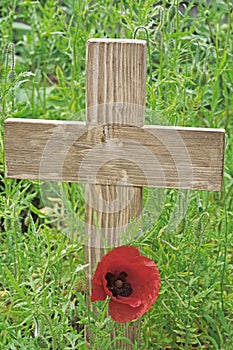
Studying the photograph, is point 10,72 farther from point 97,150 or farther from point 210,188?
point 210,188

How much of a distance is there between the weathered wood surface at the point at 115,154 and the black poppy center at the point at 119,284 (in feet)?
0.62

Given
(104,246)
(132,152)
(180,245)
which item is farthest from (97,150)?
(180,245)

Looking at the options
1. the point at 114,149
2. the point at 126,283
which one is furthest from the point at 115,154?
the point at 126,283

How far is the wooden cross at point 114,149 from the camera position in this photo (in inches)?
59.6

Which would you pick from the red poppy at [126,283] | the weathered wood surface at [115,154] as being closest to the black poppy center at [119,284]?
the red poppy at [126,283]

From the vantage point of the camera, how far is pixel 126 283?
157cm

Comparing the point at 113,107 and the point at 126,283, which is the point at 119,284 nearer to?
the point at 126,283

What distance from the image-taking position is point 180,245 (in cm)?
175

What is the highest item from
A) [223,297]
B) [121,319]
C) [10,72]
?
[10,72]

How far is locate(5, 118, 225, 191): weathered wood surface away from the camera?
1.53 m

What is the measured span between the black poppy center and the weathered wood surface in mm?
190

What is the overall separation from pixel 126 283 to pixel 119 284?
15 mm

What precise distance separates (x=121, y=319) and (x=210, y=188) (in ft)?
1.03

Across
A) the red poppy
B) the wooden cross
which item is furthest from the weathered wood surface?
the red poppy
